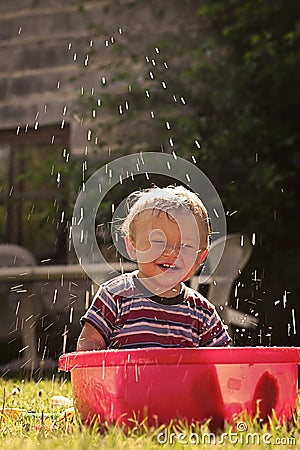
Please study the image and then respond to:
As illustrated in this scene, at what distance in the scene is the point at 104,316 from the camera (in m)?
1.94

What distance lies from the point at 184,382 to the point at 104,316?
0.40 metres

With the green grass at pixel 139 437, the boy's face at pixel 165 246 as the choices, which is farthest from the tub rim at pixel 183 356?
the boy's face at pixel 165 246

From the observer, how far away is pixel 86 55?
5902mm

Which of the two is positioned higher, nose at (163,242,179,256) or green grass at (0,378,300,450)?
nose at (163,242,179,256)

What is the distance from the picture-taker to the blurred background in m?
4.93

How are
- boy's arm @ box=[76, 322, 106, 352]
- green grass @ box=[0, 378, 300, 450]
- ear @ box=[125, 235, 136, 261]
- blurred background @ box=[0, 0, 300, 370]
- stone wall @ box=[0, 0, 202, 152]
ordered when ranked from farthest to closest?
1. stone wall @ box=[0, 0, 202, 152]
2. blurred background @ box=[0, 0, 300, 370]
3. ear @ box=[125, 235, 136, 261]
4. boy's arm @ box=[76, 322, 106, 352]
5. green grass @ box=[0, 378, 300, 450]

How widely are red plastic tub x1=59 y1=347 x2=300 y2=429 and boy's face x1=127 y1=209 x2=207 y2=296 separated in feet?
1.23

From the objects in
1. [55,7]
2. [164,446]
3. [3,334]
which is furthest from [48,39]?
[164,446]

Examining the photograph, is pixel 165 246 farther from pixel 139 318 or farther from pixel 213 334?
pixel 213 334

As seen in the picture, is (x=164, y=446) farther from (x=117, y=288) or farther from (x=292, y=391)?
(x=117, y=288)

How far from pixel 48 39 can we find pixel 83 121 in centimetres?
86
